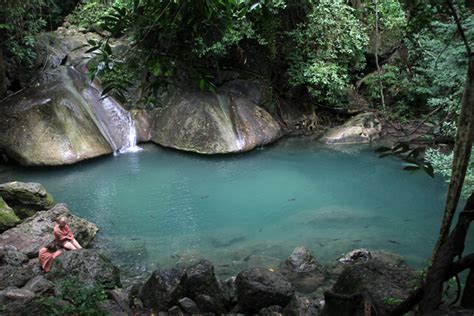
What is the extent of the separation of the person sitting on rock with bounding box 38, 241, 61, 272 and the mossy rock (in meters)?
1.66

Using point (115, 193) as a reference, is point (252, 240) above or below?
below

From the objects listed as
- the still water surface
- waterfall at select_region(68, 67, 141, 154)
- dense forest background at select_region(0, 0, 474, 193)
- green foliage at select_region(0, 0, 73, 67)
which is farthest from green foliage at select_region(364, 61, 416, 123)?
green foliage at select_region(0, 0, 73, 67)

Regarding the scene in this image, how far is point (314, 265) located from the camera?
696 centimetres

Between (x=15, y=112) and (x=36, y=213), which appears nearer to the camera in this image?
(x=36, y=213)

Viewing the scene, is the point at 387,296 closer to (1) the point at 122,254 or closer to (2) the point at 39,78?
(1) the point at 122,254

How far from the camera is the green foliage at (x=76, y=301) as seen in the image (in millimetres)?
3809

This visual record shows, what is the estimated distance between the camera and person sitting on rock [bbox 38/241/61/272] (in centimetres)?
648

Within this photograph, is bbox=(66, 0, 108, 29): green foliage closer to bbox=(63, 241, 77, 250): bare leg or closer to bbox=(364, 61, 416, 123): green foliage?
bbox=(364, 61, 416, 123): green foliage

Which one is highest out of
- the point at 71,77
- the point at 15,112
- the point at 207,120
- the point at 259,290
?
the point at 71,77

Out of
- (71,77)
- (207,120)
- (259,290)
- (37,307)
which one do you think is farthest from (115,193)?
(37,307)

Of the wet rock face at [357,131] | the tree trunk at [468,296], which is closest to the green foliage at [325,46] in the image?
the wet rock face at [357,131]

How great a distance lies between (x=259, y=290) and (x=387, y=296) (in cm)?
259

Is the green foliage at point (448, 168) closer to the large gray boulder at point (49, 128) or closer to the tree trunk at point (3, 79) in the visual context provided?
the large gray boulder at point (49, 128)

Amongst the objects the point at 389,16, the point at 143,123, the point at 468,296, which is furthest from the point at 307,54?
the point at 468,296
